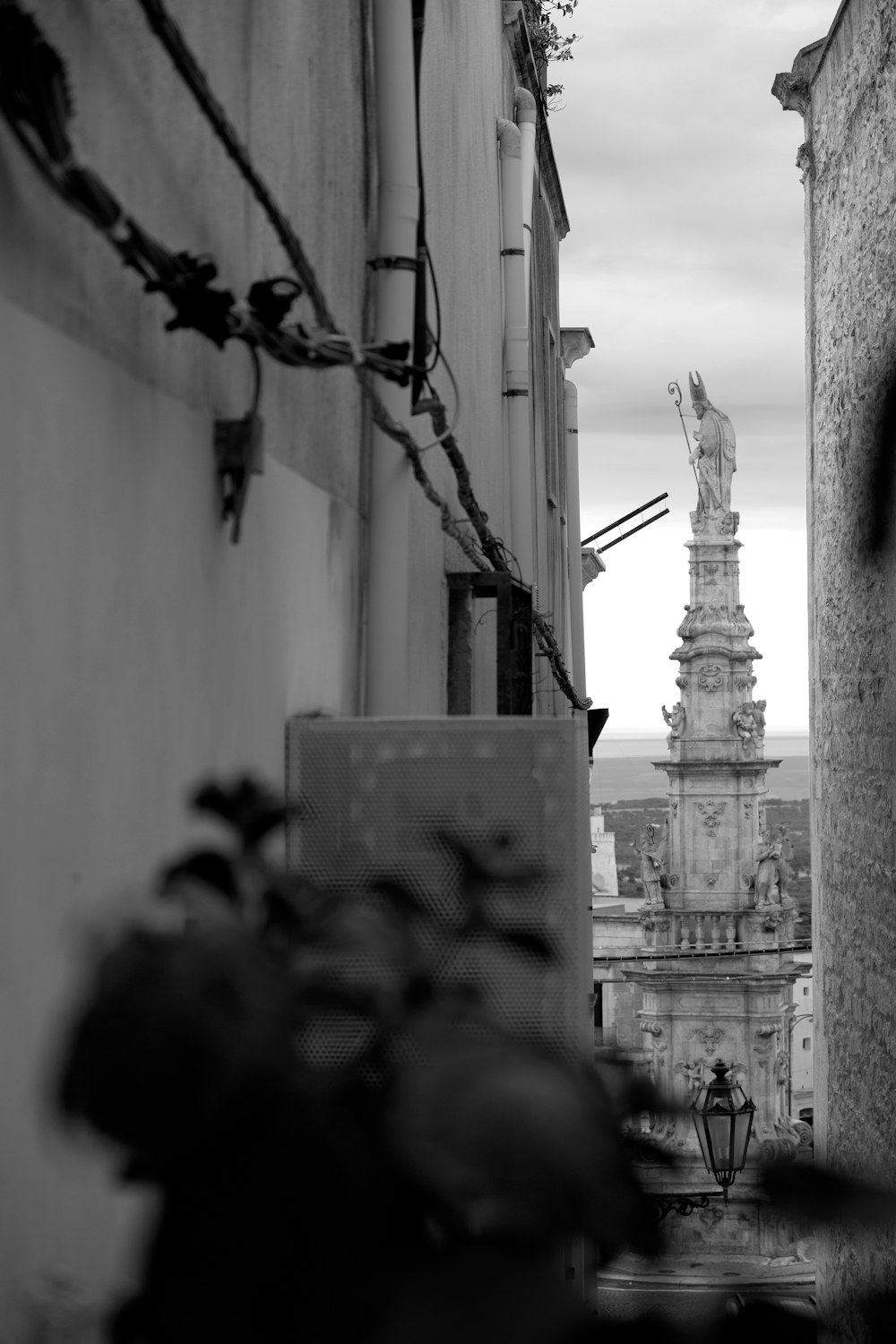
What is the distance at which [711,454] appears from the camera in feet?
90.1

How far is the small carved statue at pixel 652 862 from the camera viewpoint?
26.8 metres

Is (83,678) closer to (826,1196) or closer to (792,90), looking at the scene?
(826,1196)

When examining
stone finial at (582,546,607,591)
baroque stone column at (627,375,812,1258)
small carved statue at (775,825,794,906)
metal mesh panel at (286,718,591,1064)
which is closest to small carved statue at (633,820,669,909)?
baroque stone column at (627,375,812,1258)

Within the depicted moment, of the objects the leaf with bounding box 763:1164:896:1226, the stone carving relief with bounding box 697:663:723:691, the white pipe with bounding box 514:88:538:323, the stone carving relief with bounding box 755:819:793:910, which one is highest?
the white pipe with bounding box 514:88:538:323

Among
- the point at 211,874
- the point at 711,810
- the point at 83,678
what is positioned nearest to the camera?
the point at 211,874

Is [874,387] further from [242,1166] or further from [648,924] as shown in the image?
[648,924]

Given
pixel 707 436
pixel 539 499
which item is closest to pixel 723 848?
pixel 707 436

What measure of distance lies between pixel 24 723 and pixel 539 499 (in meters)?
8.61

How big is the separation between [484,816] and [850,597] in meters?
7.90

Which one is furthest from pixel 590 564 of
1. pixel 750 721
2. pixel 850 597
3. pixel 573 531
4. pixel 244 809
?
pixel 244 809

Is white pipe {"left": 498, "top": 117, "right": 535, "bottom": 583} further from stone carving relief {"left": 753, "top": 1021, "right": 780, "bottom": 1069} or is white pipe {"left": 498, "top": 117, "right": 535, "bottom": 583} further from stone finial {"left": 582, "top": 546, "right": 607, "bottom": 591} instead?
stone carving relief {"left": 753, "top": 1021, "right": 780, "bottom": 1069}

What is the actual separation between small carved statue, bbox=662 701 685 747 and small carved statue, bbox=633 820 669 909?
1.62 meters

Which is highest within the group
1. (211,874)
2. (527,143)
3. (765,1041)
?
(527,143)

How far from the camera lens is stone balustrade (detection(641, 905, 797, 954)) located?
86.3 feet
